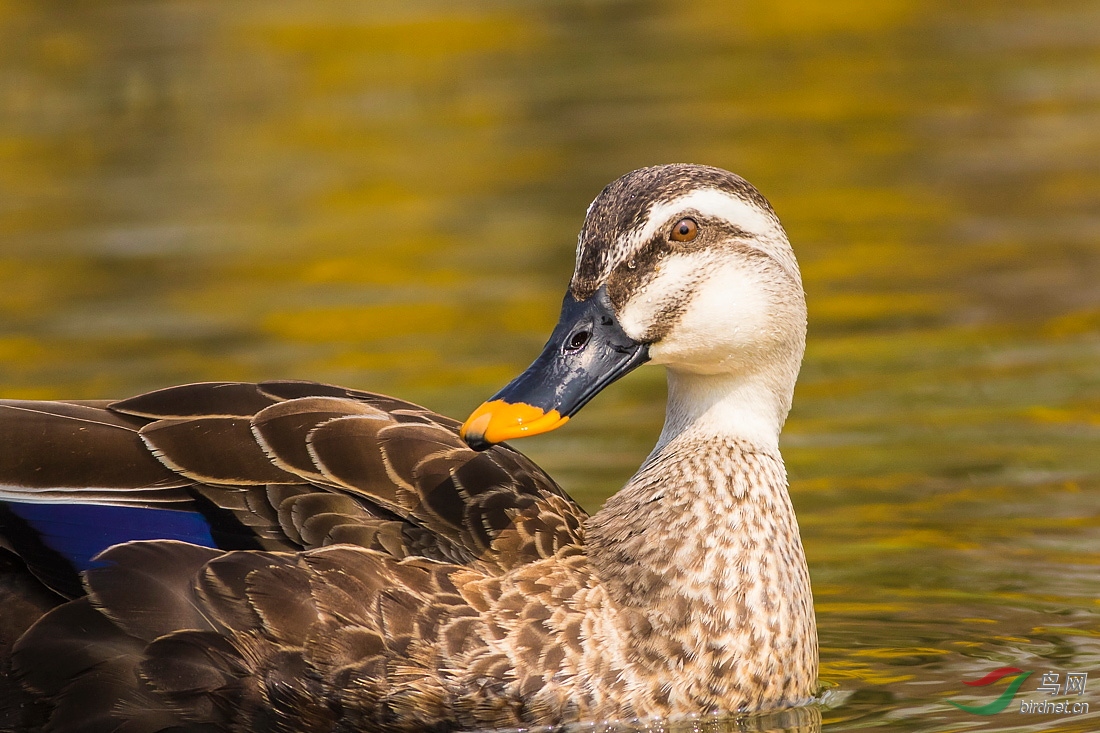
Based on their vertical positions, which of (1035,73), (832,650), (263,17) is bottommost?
(832,650)

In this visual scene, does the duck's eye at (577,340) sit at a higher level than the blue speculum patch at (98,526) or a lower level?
higher

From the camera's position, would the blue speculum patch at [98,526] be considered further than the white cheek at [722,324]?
No

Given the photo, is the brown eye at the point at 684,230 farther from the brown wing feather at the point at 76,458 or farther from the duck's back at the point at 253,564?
the brown wing feather at the point at 76,458

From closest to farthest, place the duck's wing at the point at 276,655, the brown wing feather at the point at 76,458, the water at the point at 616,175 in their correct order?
1. the duck's wing at the point at 276,655
2. the brown wing feather at the point at 76,458
3. the water at the point at 616,175

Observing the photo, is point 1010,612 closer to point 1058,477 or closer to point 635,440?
point 1058,477

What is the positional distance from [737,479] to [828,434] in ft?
9.96

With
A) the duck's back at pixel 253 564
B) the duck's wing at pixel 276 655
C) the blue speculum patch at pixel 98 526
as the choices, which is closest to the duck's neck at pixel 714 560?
the duck's back at pixel 253 564

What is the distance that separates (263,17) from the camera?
2162cm

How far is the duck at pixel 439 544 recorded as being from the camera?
6.73 meters

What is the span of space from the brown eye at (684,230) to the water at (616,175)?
69.9 inches

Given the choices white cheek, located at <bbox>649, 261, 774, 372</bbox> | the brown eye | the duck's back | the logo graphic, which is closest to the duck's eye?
white cheek, located at <bbox>649, 261, 774, 372</bbox>

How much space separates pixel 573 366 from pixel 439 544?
2.67 ft

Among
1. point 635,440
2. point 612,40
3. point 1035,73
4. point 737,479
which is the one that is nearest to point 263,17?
point 612,40

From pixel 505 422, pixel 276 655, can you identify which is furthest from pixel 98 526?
pixel 505 422
